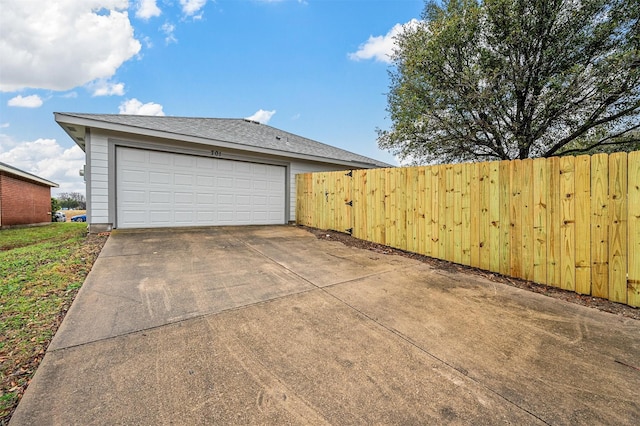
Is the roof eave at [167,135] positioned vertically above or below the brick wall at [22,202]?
above

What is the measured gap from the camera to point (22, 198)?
1309cm

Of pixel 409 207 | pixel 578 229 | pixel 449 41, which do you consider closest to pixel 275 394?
pixel 578 229

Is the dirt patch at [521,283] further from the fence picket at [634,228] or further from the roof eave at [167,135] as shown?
the roof eave at [167,135]

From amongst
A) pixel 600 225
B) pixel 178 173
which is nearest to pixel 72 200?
pixel 178 173

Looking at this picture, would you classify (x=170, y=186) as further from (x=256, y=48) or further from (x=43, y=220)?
(x=43, y=220)

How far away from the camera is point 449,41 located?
7.89 metres

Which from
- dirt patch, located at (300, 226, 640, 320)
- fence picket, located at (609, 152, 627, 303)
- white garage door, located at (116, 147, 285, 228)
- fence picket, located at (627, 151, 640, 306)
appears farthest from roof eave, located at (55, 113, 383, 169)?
fence picket, located at (627, 151, 640, 306)

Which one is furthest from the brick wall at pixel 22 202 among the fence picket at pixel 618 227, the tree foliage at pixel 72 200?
the tree foliage at pixel 72 200

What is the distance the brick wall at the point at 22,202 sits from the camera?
11.5m

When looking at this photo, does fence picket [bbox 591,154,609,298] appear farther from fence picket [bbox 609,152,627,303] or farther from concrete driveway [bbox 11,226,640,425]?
concrete driveway [bbox 11,226,640,425]

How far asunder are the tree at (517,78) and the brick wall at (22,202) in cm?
1639

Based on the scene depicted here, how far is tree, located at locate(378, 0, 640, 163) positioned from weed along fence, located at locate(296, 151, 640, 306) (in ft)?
13.2

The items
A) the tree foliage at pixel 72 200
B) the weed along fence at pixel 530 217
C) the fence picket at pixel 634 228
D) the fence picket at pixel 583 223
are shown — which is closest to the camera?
the fence picket at pixel 634 228

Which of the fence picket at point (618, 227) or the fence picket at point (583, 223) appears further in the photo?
the fence picket at point (583, 223)
